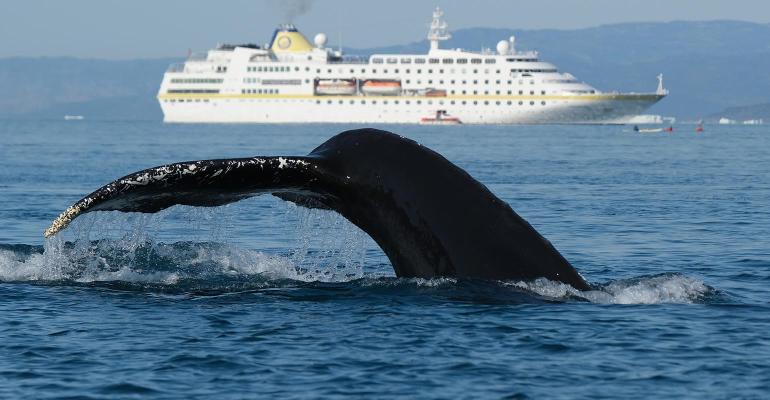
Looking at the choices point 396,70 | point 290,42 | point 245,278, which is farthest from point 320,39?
Answer: point 245,278

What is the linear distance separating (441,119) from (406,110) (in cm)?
451

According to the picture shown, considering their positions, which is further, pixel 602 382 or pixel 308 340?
pixel 308 340

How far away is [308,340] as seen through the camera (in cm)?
1048

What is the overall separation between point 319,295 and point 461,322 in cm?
210

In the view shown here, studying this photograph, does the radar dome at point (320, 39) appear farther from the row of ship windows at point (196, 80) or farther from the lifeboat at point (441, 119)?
the lifeboat at point (441, 119)

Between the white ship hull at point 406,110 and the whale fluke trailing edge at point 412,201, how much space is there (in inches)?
4930

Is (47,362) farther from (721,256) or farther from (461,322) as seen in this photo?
(721,256)

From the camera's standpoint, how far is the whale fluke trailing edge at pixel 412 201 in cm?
1036

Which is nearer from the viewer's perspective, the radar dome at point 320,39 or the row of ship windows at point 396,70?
the row of ship windows at point 396,70

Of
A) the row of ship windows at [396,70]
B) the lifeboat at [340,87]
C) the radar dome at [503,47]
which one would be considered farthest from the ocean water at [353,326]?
the lifeboat at [340,87]

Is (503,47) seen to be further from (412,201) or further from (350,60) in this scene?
(412,201)

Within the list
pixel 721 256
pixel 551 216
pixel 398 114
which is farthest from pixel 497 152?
pixel 398 114

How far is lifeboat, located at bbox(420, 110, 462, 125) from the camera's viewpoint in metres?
135

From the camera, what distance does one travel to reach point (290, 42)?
148125mm
